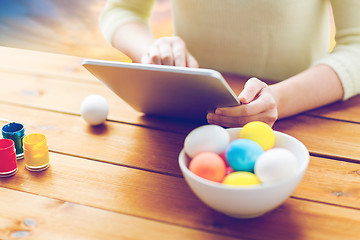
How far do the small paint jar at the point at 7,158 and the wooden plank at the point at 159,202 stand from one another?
0.7 inches

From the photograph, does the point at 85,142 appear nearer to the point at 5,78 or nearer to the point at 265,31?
the point at 5,78

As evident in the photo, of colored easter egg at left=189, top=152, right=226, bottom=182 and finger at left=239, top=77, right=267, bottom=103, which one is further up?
finger at left=239, top=77, right=267, bottom=103

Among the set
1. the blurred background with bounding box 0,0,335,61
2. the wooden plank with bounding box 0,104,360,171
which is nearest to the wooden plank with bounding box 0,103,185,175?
the wooden plank with bounding box 0,104,360,171

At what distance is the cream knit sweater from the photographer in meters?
1.22

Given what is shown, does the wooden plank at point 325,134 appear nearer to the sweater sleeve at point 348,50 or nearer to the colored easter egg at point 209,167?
the sweater sleeve at point 348,50

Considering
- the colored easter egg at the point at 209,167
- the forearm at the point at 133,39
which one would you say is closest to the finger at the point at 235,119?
the colored easter egg at the point at 209,167

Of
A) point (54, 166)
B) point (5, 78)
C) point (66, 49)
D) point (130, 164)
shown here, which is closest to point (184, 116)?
point (130, 164)

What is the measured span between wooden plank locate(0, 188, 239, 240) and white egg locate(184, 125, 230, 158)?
14cm

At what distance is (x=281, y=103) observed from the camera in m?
1.08

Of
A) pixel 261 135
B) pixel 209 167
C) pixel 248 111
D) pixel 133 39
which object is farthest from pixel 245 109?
pixel 133 39

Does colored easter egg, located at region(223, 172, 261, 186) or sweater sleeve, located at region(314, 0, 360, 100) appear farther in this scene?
sweater sleeve, located at region(314, 0, 360, 100)

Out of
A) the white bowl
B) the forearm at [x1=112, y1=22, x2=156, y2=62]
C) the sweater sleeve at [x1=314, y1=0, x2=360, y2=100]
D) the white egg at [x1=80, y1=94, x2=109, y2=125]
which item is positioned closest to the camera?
the white bowl

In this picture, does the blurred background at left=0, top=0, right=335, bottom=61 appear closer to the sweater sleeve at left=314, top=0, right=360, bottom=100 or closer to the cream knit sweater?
the cream knit sweater

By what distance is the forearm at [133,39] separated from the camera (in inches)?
54.0
